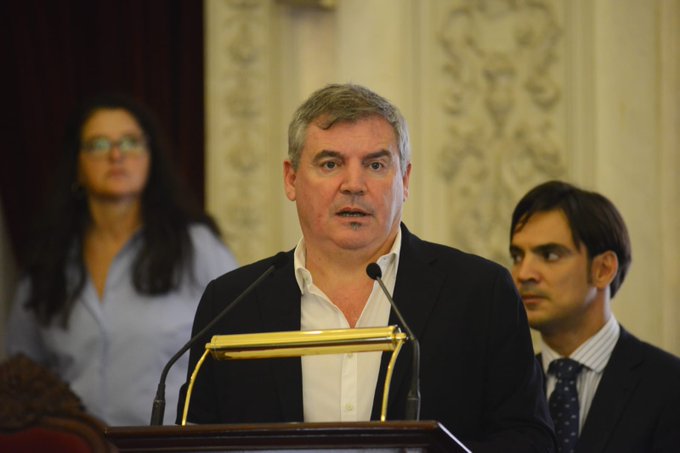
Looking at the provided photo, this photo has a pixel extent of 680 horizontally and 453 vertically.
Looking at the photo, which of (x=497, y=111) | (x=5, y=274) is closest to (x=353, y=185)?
(x=497, y=111)

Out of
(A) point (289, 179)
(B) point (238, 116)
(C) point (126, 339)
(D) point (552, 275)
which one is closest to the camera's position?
(A) point (289, 179)

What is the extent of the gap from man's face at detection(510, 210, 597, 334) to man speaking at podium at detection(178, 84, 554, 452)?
3.08ft

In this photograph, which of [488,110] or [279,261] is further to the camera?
[488,110]

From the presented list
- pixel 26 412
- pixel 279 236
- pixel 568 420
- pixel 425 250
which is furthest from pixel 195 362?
pixel 279 236

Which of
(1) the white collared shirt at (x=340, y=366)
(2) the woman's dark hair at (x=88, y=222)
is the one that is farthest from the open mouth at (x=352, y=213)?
(2) the woman's dark hair at (x=88, y=222)

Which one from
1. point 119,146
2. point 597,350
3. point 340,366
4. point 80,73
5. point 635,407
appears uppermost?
point 80,73

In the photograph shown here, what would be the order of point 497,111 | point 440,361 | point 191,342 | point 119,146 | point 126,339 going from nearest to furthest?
point 191,342 < point 440,361 < point 126,339 < point 119,146 < point 497,111

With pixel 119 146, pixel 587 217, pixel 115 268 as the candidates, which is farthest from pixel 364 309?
pixel 119 146

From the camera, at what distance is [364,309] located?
3361 mm

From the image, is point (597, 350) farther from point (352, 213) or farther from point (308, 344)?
point (308, 344)

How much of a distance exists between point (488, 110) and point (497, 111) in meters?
0.04

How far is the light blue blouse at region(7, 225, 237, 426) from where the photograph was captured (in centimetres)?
483

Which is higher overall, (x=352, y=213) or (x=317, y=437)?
(x=352, y=213)

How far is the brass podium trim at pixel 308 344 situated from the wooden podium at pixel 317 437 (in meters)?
0.28
